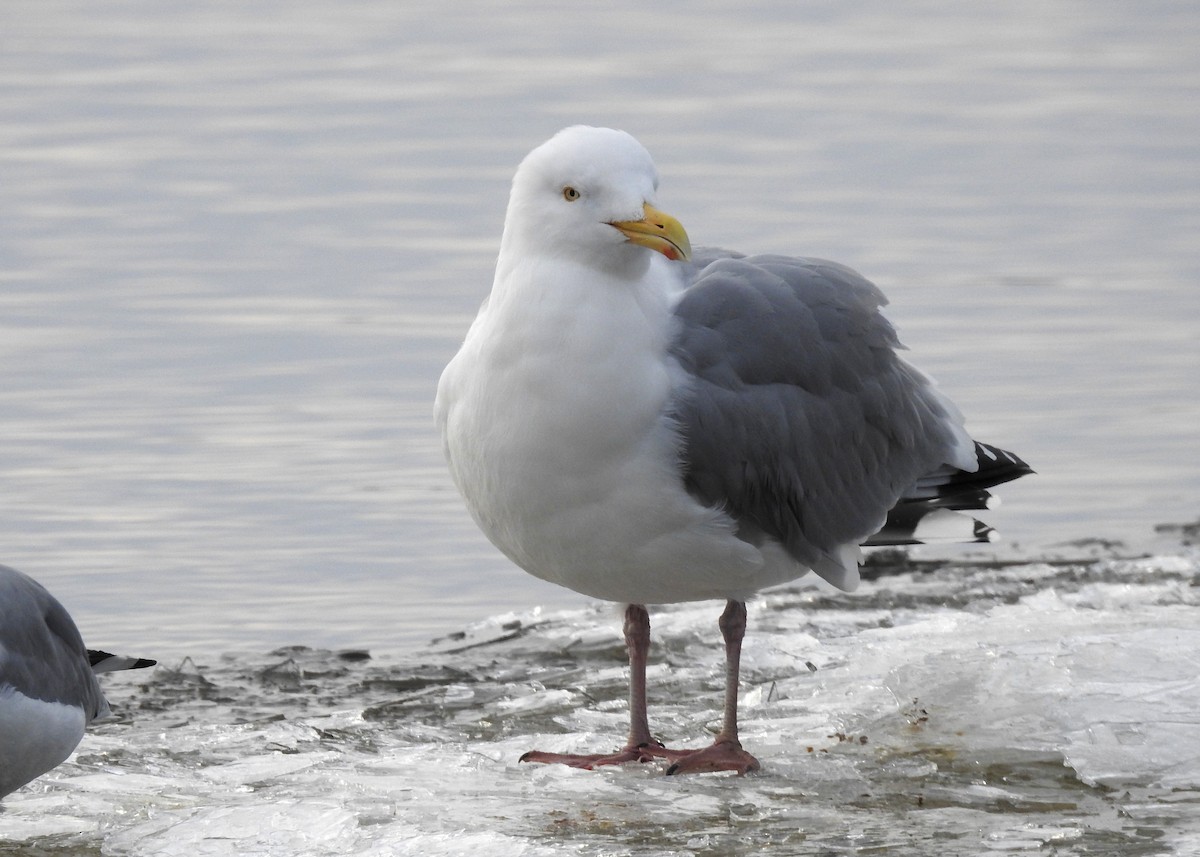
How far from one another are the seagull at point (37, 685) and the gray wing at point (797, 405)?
6.36ft

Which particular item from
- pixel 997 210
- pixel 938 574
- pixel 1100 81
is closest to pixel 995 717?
pixel 938 574

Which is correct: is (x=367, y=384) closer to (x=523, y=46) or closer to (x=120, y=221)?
(x=120, y=221)

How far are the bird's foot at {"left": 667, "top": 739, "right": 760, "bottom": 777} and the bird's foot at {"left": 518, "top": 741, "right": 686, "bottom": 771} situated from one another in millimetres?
131

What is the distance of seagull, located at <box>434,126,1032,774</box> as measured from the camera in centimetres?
613

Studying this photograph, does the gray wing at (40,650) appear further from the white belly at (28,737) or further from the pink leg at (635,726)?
the pink leg at (635,726)

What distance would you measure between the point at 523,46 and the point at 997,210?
886 centimetres

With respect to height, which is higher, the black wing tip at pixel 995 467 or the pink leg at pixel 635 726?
the black wing tip at pixel 995 467

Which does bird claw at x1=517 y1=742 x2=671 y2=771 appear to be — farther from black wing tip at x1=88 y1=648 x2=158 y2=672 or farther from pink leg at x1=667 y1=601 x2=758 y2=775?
black wing tip at x1=88 y1=648 x2=158 y2=672

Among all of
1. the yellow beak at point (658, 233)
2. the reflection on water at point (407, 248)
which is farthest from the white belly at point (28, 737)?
the reflection on water at point (407, 248)

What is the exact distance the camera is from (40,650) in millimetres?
6535

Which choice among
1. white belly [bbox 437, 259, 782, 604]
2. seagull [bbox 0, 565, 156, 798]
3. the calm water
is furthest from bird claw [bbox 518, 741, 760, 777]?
the calm water

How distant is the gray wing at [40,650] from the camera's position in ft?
20.7

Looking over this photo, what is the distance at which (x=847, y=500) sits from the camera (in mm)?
7035

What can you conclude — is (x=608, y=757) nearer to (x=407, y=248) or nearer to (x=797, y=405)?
(x=797, y=405)
